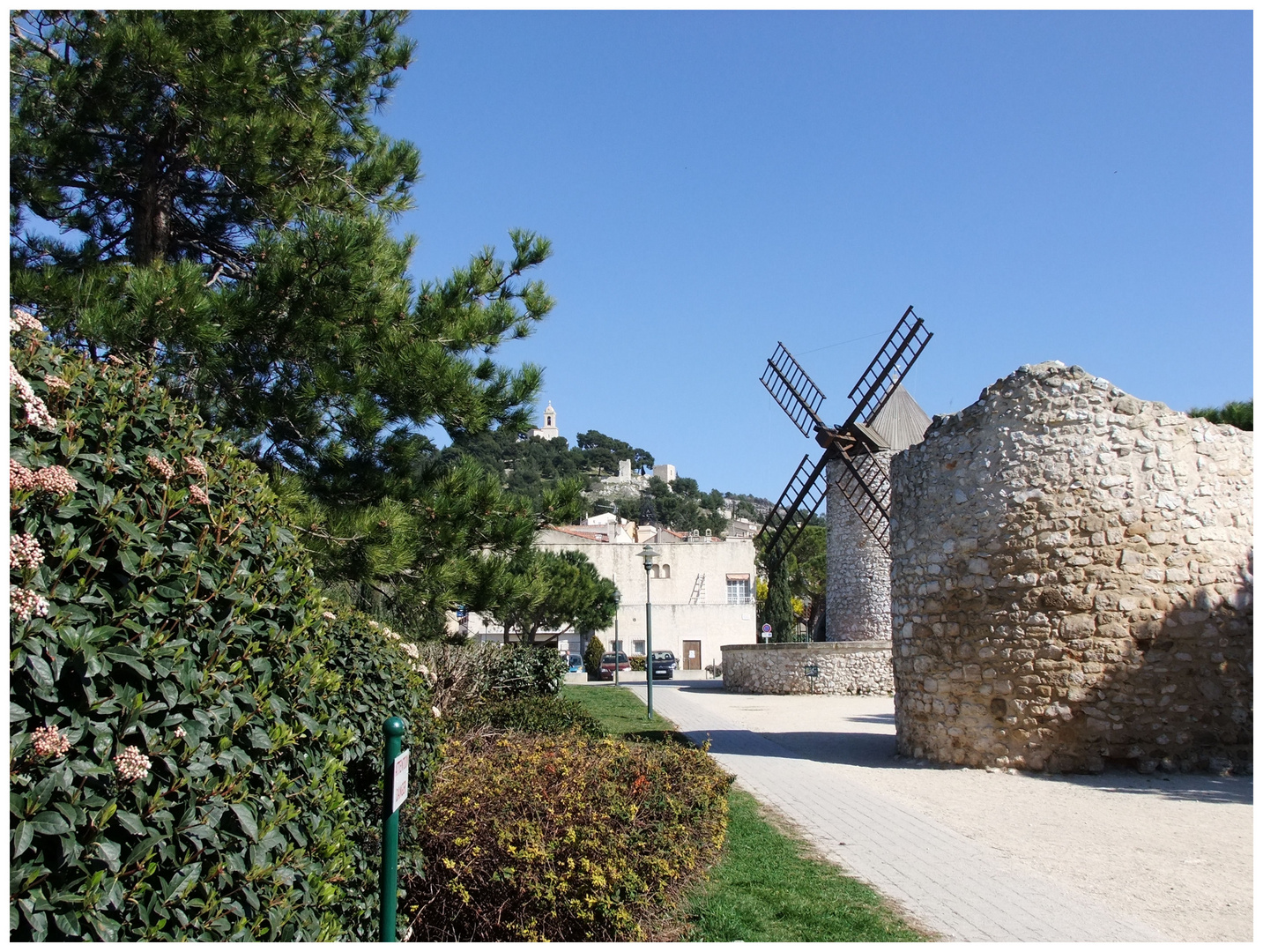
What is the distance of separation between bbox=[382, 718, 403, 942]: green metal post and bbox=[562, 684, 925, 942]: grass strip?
2.02m

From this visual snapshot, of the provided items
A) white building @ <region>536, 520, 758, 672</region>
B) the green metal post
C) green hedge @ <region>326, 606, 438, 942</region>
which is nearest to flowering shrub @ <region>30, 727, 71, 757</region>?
the green metal post

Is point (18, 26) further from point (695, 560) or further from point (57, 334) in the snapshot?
point (695, 560)

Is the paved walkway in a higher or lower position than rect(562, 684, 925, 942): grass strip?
lower

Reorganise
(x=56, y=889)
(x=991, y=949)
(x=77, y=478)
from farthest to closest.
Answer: (x=991, y=949) < (x=77, y=478) < (x=56, y=889)

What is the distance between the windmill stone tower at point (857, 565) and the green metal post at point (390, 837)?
2477 centimetres

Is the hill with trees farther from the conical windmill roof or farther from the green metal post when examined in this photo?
the green metal post

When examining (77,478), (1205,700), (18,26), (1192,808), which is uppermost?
(18,26)

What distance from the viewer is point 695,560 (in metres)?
42.9

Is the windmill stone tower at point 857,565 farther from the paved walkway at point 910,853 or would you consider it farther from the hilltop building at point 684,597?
the paved walkway at point 910,853

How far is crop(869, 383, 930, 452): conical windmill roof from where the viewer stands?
1152 inches

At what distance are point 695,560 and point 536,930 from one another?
1524 inches

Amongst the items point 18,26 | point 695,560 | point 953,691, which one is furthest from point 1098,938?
point 695,560

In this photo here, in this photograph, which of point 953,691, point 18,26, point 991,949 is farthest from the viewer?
point 953,691

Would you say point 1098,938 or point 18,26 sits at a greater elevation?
point 18,26
